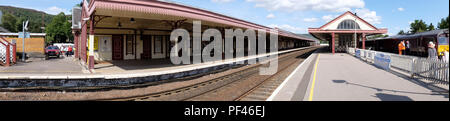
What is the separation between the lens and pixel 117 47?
1862 cm

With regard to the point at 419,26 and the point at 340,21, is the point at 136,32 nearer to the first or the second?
the point at 340,21

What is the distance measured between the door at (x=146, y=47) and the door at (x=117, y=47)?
1.61 m

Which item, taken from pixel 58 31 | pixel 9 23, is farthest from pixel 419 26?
pixel 9 23

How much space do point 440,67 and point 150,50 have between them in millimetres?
17566

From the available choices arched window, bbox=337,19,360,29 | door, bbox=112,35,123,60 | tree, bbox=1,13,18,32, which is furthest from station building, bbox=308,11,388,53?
tree, bbox=1,13,18,32

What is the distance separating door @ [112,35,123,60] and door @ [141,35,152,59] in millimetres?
1608

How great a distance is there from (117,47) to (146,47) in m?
2.11

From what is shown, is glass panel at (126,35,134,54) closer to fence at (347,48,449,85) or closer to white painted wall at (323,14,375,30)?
fence at (347,48,449,85)

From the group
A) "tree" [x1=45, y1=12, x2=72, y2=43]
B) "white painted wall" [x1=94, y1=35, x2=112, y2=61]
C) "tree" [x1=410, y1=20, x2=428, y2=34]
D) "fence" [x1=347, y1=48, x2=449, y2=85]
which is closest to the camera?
"fence" [x1=347, y1=48, x2=449, y2=85]

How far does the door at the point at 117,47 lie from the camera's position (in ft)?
60.6

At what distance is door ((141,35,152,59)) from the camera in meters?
19.5
